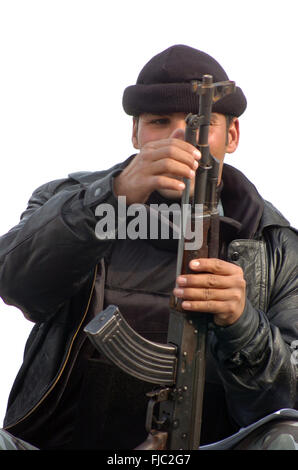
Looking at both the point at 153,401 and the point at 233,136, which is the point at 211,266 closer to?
the point at 153,401

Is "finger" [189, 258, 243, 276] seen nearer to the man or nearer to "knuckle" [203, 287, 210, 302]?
"knuckle" [203, 287, 210, 302]

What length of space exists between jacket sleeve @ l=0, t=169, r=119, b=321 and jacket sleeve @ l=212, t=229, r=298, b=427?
506 mm

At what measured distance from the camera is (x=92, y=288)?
2770 mm

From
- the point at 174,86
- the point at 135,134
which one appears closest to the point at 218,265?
the point at 174,86

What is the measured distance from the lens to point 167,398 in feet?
7.38

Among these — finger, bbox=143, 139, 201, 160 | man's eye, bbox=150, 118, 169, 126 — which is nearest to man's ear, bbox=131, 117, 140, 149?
man's eye, bbox=150, 118, 169, 126

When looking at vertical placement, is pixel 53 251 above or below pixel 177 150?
below

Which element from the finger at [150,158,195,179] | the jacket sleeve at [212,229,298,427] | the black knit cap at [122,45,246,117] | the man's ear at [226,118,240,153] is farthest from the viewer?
the man's ear at [226,118,240,153]

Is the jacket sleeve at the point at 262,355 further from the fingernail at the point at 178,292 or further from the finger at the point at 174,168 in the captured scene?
the finger at the point at 174,168

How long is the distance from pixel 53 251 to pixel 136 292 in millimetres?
456

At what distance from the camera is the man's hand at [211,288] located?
2195 millimetres

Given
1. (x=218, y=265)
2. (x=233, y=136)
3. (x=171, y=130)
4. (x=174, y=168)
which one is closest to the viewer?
(x=174, y=168)

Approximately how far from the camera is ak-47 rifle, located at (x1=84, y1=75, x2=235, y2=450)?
2.21m
